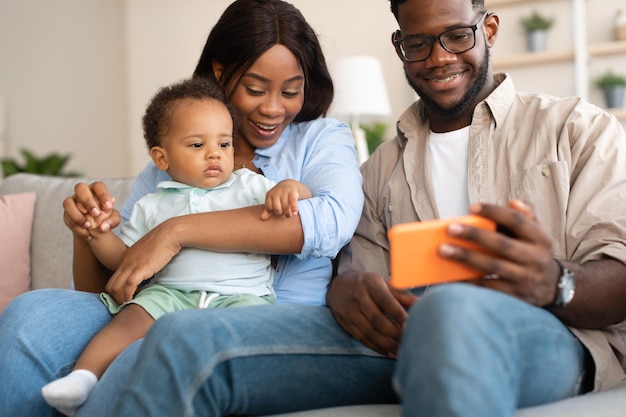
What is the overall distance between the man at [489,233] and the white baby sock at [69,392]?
0.47 metres

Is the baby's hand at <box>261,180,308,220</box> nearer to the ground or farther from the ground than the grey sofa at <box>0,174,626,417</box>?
farther from the ground

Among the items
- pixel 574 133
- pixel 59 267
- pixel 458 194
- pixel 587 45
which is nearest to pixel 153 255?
pixel 458 194

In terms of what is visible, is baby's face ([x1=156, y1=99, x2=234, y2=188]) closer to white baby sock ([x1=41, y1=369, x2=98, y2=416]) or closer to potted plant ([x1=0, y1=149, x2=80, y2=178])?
white baby sock ([x1=41, y1=369, x2=98, y2=416])

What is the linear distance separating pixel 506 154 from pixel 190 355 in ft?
2.79

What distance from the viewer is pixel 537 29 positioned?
4863mm

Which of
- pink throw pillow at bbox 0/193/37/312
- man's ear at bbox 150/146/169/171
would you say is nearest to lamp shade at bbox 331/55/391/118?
pink throw pillow at bbox 0/193/37/312

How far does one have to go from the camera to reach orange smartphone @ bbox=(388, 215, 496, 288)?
100 centimetres

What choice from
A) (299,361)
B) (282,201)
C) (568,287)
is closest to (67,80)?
(282,201)

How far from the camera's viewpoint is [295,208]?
1.47m

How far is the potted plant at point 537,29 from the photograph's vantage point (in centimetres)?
485

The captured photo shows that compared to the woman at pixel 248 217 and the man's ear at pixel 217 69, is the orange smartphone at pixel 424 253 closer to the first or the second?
the woman at pixel 248 217

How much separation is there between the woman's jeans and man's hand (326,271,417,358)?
1.0 inches

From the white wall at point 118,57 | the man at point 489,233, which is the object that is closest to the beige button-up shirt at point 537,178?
the man at point 489,233

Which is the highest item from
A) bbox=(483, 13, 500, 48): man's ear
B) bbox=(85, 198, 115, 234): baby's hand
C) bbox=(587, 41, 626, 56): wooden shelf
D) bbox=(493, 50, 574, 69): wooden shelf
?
bbox=(587, 41, 626, 56): wooden shelf
